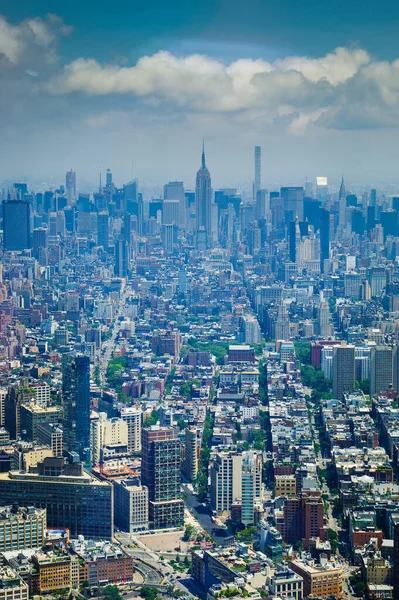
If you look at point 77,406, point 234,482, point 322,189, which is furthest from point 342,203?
point 234,482

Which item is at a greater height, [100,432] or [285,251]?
[285,251]

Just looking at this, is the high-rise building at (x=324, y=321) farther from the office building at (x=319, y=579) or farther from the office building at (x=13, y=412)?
the office building at (x=319, y=579)

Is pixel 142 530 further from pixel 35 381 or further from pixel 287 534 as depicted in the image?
pixel 35 381

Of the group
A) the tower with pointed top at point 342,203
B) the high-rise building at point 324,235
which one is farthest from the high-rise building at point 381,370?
the high-rise building at point 324,235

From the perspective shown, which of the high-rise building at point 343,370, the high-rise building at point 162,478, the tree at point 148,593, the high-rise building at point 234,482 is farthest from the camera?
the high-rise building at point 343,370

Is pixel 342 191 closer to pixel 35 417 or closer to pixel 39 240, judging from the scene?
pixel 39 240

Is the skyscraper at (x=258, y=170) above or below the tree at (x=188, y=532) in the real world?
above

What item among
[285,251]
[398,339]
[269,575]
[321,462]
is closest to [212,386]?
[398,339]
